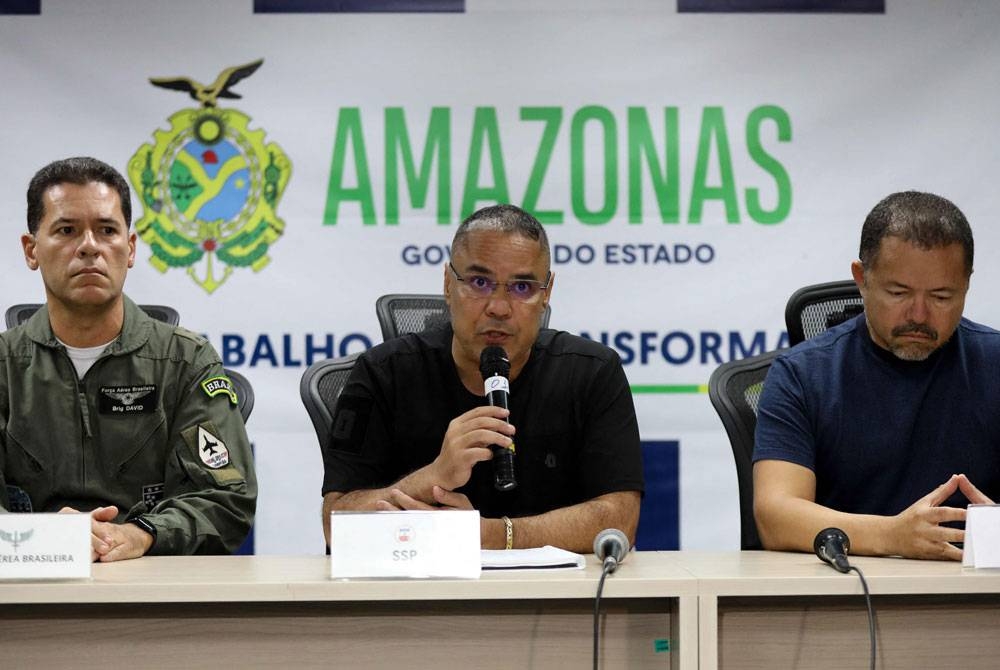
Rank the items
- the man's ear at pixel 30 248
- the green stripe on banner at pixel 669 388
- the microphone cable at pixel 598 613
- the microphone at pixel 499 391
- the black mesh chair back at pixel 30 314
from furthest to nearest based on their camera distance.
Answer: the green stripe on banner at pixel 669 388 → the black mesh chair back at pixel 30 314 → the man's ear at pixel 30 248 → the microphone at pixel 499 391 → the microphone cable at pixel 598 613

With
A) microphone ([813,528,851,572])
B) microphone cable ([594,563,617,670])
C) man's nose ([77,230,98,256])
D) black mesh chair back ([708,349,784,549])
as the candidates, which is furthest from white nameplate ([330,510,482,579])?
man's nose ([77,230,98,256])

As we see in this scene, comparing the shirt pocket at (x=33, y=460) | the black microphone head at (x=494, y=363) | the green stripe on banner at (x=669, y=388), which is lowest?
the shirt pocket at (x=33, y=460)

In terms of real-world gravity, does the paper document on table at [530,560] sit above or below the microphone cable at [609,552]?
below

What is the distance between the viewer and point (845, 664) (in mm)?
1650

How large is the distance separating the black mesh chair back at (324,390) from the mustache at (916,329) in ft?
3.79

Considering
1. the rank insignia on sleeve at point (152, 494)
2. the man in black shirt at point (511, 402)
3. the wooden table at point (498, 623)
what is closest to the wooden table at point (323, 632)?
the wooden table at point (498, 623)

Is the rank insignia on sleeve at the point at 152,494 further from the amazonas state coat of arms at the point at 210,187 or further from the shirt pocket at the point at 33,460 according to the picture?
the amazonas state coat of arms at the point at 210,187

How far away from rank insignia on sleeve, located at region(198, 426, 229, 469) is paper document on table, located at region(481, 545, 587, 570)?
0.78 meters

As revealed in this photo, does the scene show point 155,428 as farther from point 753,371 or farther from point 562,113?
point 562,113

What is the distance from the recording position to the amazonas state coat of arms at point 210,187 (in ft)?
12.1

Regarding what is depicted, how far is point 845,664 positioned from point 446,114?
2477 millimetres

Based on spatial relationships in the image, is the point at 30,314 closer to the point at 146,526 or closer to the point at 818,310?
the point at 146,526

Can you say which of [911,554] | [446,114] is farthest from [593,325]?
[911,554]

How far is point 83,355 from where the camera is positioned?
2.45 meters
